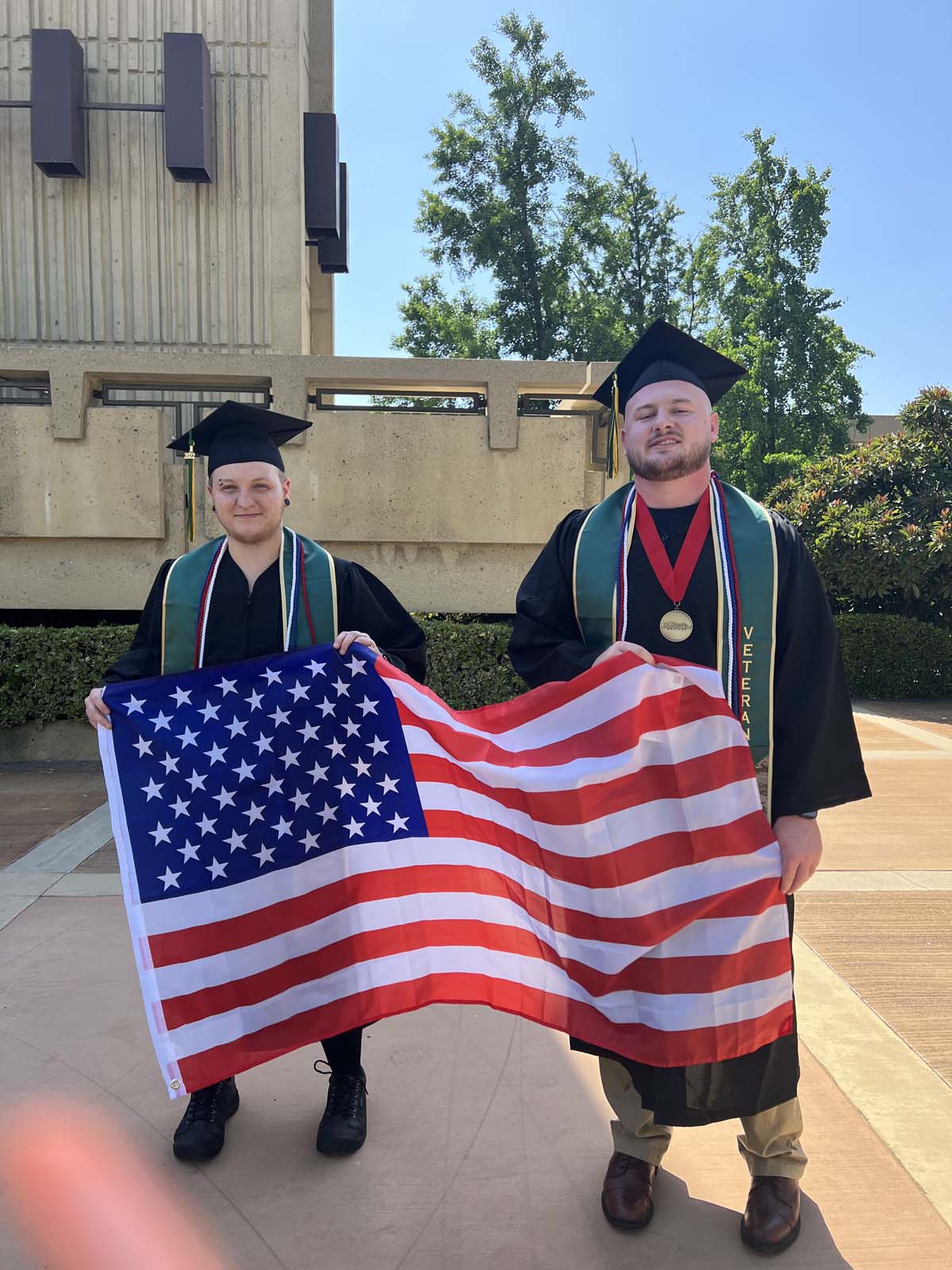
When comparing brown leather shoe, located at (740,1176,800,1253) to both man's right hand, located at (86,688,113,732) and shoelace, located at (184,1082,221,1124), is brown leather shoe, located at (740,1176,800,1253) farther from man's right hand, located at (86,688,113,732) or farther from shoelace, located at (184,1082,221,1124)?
man's right hand, located at (86,688,113,732)

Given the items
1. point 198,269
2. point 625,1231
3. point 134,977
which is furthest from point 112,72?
point 625,1231

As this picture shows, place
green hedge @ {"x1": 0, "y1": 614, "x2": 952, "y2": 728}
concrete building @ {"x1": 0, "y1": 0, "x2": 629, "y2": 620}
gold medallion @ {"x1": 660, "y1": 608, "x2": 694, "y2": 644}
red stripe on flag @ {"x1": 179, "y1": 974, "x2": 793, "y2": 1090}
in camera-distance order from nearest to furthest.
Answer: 1. red stripe on flag @ {"x1": 179, "y1": 974, "x2": 793, "y2": 1090}
2. gold medallion @ {"x1": 660, "y1": 608, "x2": 694, "y2": 644}
3. green hedge @ {"x1": 0, "y1": 614, "x2": 952, "y2": 728}
4. concrete building @ {"x1": 0, "y1": 0, "x2": 629, "y2": 620}

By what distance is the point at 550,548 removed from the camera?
110 inches

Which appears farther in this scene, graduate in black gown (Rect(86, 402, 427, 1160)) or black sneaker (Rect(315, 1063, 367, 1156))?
graduate in black gown (Rect(86, 402, 427, 1160))

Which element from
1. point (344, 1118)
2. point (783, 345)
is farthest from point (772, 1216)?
point (783, 345)

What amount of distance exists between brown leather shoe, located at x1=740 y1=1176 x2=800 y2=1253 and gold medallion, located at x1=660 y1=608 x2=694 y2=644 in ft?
4.77

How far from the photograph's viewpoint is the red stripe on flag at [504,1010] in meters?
2.35

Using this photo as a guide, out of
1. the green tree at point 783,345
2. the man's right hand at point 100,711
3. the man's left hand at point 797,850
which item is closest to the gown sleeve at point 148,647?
the man's right hand at point 100,711

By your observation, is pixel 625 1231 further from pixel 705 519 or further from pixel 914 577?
pixel 914 577

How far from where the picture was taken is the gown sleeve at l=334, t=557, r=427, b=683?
3.05 m

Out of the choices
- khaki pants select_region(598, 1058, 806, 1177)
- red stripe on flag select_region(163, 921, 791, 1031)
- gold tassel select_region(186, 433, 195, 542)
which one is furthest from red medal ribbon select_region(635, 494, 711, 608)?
gold tassel select_region(186, 433, 195, 542)

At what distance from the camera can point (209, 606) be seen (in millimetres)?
2982

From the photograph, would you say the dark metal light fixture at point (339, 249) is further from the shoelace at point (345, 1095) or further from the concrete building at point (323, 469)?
the shoelace at point (345, 1095)

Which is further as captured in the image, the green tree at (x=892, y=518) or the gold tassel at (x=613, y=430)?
the green tree at (x=892, y=518)
